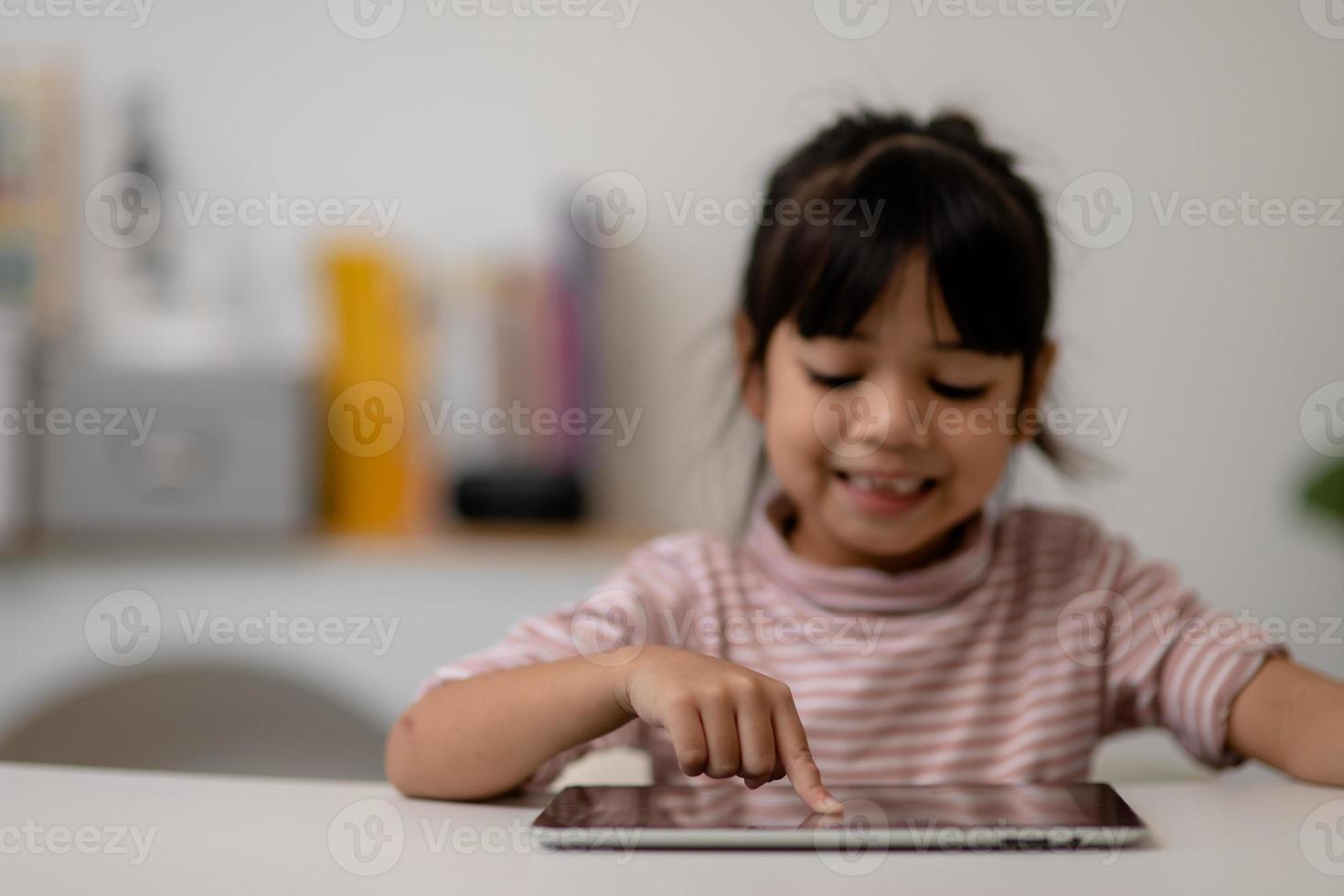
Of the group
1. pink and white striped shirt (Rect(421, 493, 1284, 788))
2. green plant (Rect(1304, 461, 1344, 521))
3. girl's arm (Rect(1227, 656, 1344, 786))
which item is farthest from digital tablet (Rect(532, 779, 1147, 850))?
green plant (Rect(1304, 461, 1344, 521))

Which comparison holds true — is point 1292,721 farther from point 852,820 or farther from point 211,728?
point 211,728

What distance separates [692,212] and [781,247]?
848 millimetres

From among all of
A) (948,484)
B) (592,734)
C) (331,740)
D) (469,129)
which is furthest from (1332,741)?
(469,129)

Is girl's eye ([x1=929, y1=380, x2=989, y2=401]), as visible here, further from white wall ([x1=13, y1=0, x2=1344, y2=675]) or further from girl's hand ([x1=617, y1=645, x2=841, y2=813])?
white wall ([x1=13, y1=0, x2=1344, y2=675])

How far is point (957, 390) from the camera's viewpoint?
2.84 feet

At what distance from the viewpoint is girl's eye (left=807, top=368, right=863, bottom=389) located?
0.86m

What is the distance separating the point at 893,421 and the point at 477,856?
1.35ft

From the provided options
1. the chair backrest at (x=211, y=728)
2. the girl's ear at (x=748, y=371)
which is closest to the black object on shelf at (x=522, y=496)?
the chair backrest at (x=211, y=728)

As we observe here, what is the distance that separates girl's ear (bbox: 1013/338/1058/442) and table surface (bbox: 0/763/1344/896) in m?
0.39

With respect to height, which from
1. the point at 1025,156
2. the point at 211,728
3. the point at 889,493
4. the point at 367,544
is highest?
the point at 1025,156

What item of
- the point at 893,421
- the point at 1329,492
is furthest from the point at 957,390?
the point at 1329,492

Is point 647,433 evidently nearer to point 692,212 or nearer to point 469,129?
point 692,212

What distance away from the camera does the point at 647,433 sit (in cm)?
178

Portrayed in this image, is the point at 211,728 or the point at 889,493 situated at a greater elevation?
the point at 889,493
